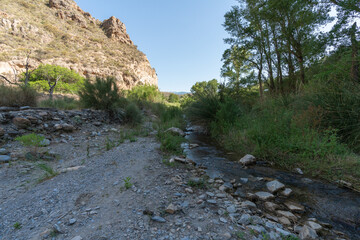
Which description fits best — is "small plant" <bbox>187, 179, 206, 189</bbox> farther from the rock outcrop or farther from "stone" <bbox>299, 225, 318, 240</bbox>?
the rock outcrop

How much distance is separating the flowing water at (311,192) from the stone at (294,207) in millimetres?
66

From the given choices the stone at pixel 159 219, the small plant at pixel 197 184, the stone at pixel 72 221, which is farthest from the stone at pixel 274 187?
the stone at pixel 72 221

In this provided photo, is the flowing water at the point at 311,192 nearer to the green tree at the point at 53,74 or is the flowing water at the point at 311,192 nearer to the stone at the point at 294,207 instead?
the stone at the point at 294,207

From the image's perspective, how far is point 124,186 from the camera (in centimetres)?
187

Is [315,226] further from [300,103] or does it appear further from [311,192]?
[300,103]

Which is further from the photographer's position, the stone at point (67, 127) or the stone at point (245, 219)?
the stone at point (67, 127)

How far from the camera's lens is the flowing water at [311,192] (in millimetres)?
1630

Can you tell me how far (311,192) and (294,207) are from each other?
0.66m

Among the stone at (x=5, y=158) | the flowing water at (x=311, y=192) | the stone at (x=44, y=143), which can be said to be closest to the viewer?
the flowing water at (x=311, y=192)

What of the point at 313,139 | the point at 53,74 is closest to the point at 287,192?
the point at 313,139

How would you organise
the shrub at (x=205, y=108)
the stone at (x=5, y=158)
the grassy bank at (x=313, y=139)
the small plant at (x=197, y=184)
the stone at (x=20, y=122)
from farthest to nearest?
the shrub at (x=205, y=108) → the stone at (x=20, y=122) → the grassy bank at (x=313, y=139) → the stone at (x=5, y=158) → the small plant at (x=197, y=184)

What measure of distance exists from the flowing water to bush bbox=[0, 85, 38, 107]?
651 centimetres

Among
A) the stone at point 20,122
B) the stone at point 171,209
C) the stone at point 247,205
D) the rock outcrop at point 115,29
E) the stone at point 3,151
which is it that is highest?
the rock outcrop at point 115,29

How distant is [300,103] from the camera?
169 inches
